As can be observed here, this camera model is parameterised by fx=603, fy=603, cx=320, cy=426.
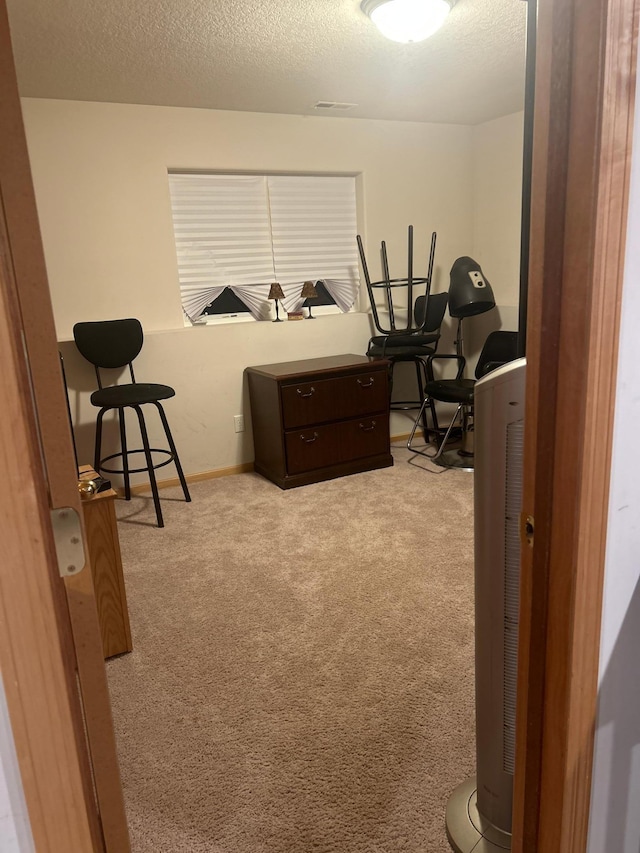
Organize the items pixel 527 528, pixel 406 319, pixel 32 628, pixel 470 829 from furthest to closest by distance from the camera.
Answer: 1. pixel 406 319
2. pixel 470 829
3. pixel 527 528
4. pixel 32 628

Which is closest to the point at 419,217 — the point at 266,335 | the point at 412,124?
the point at 412,124

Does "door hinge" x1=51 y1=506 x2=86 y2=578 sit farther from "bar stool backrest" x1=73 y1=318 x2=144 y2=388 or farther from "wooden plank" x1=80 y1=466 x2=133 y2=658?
"bar stool backrest" x1=73 y1=318 x2=144 y2=388

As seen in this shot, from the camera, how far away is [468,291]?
4.09 meters

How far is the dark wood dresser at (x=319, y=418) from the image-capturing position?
3.63m

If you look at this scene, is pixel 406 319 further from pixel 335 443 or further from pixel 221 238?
pixel 221 238

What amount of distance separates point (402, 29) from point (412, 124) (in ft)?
6.44

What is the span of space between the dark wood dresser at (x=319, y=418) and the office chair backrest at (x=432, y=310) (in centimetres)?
65

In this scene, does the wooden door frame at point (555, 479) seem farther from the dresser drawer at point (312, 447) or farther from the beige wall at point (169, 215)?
the beige wall at point (169, 215)

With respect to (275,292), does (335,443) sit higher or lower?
lower

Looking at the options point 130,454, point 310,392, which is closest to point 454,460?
point 310,392

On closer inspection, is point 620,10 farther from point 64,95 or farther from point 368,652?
point 64,95

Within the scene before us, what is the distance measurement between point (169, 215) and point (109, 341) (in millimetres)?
877

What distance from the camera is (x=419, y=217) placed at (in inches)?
174

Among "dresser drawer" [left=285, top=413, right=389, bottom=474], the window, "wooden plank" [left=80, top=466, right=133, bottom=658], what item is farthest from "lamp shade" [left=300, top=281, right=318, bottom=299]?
"wooden plank" [left=80, top=466, right=133, bottom=658]
